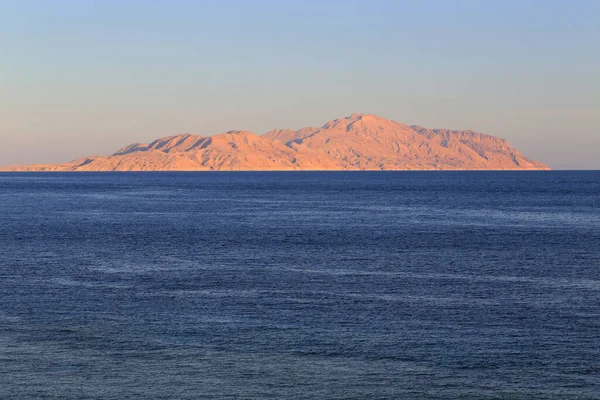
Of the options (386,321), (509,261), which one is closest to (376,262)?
(509,261)

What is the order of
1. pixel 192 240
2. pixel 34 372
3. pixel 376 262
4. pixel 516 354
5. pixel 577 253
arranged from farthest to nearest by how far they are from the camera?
pixel 192 240 → pixel 577 253 → pixel 376 262 → pixel 516 354 → pixel 34 372

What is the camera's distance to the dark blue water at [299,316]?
3788 cm

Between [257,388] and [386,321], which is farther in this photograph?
[386,321]

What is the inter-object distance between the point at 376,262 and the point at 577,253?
71.1ft

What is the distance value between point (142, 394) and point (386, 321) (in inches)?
697

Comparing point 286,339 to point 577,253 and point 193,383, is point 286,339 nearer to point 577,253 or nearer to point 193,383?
point 193,383

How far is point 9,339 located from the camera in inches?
1769

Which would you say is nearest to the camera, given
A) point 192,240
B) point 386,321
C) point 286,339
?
point 286,339

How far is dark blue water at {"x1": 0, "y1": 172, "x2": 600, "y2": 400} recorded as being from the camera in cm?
3788

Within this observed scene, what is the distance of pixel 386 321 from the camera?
4934 cm

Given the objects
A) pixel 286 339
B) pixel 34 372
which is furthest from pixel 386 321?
pixel 34 372

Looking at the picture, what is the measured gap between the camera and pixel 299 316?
5053 cm

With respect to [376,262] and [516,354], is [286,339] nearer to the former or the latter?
[516,354]

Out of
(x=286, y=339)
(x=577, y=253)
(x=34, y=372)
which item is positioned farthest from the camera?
(x=577, y=253)
